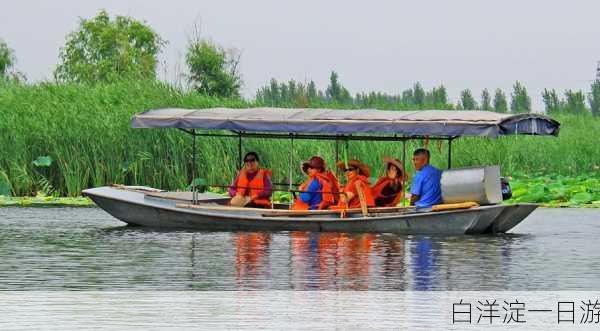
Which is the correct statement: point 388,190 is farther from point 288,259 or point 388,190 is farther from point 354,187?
point 288,259

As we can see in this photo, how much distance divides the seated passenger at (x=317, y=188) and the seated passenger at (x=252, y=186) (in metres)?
0.56

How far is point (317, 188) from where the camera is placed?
2133 cm

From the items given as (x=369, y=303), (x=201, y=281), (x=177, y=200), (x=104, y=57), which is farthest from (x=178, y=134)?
(x=104, y=57)

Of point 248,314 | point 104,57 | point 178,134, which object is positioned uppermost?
point 104,57

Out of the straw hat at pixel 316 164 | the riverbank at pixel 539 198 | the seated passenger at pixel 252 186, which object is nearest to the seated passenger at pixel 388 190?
the straw hat at pixel 316 164

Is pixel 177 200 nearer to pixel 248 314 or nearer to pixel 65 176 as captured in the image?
pixel 65 176

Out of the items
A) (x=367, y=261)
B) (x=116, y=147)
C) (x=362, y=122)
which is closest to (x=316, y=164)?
(x=362, y=122)

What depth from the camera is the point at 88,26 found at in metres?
61.9

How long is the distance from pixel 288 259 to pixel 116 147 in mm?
11414

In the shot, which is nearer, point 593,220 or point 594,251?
point 594,251

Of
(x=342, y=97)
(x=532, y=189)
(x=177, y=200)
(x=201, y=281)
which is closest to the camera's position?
(x=201, y=281)

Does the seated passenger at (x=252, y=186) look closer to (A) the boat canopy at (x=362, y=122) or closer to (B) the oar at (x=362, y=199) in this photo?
(A) the boat canopy at (x=362, y=122)

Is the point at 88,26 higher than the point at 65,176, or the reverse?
the point at 88,26

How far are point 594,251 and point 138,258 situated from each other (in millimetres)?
5572
